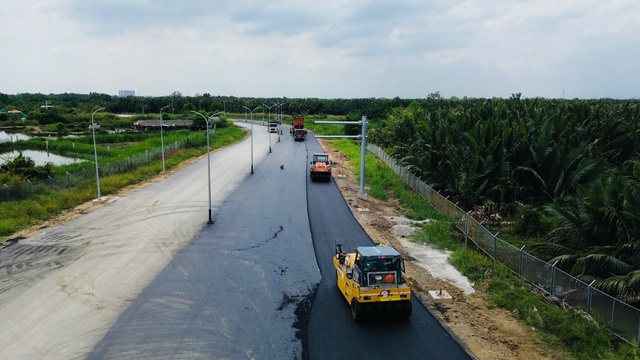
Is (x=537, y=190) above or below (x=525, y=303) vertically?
above

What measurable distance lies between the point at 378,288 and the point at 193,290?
8.09 metres

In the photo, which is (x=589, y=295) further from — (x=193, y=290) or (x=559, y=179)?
(x=193, y=290)

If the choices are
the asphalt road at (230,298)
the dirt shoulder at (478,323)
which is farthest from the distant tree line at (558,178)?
the asphalt road at (230,298)

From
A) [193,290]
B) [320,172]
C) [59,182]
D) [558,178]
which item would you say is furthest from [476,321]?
[59,182]

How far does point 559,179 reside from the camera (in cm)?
2767

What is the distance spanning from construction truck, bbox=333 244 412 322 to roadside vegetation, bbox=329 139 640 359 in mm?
4384

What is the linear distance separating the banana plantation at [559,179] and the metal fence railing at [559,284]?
2.36ft

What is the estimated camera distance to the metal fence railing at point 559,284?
14.1 meters

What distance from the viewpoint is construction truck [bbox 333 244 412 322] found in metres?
15.9

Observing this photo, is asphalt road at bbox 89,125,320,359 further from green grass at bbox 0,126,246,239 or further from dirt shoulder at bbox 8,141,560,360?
green grass at bbox 0,126,246,239

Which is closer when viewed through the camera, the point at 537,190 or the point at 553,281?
the point at 553,281

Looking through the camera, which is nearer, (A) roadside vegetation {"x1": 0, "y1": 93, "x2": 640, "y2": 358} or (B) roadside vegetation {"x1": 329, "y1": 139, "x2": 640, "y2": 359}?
(B) roadside vegetation {"x1": 329, "y1": 139, "x2": 640, "y2": 359}

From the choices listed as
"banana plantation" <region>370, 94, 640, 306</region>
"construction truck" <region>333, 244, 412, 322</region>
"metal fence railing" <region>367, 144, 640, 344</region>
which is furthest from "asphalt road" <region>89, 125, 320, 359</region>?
"banana plantation" <region>370, 94, 640, 306</region>

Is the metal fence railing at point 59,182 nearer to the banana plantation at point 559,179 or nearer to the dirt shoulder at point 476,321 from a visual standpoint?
the dirt shoulder at point 476,321
